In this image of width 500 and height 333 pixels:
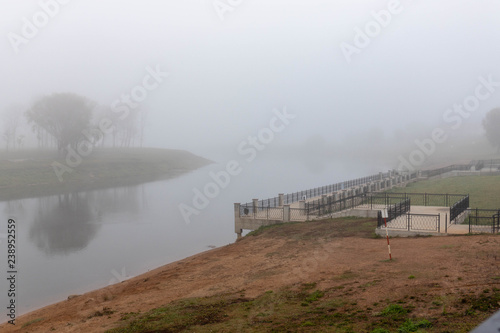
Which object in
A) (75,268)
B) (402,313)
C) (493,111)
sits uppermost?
(493,111)

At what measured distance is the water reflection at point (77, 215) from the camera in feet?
89.6

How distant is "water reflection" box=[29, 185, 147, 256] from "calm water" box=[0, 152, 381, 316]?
0.19 feet

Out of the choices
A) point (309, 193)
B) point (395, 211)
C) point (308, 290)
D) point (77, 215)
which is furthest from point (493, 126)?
point (308, 290)

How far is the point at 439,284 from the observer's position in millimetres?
9586

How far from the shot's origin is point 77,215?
1480 inches

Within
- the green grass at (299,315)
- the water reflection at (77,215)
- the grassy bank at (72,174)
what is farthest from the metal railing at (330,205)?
the grassy bank at (72,174)

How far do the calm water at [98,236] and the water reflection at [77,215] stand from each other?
0.06m

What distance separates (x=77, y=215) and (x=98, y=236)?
10207mm

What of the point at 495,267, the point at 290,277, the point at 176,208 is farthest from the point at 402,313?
the point at 176,208

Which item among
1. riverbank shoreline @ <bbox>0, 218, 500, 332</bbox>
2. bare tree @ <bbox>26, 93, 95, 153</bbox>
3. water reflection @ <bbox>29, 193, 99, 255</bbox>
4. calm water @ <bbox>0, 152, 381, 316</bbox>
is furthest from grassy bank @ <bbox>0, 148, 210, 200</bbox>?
riverbank shoreline @ <bbox>0, 218, 500, 332</bbox>

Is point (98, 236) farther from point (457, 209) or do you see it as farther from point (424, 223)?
point (457, 209)

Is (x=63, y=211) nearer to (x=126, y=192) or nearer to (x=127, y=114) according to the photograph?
(x=126, y=192)

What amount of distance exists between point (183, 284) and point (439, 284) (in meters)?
8.14

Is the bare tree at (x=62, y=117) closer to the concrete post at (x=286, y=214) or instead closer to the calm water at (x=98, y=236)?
the calm water at (x=98, y=236)
